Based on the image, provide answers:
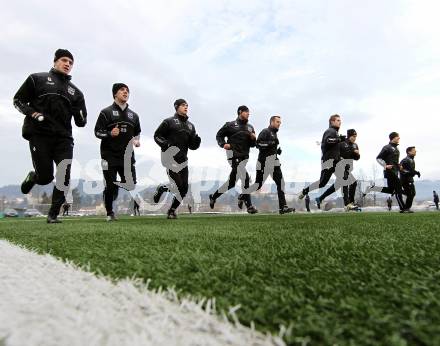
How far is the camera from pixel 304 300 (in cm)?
Result: 109

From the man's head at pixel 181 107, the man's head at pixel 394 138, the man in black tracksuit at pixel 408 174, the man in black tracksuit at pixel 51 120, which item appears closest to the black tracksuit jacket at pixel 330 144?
the man's head at pixel 394 138

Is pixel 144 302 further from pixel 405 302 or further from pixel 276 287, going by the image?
pixel 405 302

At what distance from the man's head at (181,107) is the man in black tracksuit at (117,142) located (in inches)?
36.5

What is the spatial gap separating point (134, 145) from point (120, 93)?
99cm

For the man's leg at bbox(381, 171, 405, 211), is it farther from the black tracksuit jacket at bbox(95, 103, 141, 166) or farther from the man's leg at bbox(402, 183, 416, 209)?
the black tracksuit jacket at bbox(95, 103, 141, 166)

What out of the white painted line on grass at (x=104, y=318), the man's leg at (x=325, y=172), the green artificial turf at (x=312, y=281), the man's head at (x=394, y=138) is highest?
the man's head at (x=394, y=138)

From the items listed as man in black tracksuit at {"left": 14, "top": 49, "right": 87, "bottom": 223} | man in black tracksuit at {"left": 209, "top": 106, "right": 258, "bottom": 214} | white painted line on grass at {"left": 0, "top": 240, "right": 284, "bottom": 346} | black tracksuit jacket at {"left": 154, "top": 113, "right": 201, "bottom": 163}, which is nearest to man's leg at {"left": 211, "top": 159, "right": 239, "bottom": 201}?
man in black tracksuit at {"left": 209, "top": 106, "right": 258, "bottom": 214}

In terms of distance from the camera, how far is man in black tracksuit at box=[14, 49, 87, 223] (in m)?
5.62

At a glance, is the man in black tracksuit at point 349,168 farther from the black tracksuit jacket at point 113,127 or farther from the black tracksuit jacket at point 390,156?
the black tracksuit jacket at point 113,127

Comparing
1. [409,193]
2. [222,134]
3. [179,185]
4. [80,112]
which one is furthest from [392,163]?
[80,112]

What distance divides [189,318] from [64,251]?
1618 mm

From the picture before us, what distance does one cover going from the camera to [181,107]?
821 cm

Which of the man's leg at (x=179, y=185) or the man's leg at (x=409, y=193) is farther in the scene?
the man's leg at (x=409, y=193)

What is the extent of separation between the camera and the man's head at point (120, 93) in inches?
298
